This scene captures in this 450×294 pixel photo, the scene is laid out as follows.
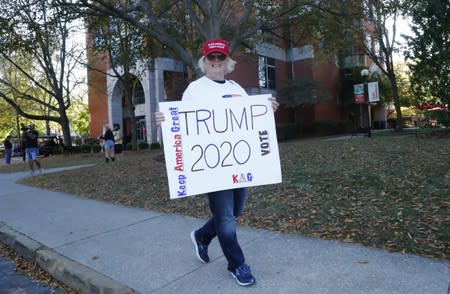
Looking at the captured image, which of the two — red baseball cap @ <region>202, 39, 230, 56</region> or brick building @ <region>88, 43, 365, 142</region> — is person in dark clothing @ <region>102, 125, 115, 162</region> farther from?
red baseball cap @ <region>202, 39, 230, 56</region>

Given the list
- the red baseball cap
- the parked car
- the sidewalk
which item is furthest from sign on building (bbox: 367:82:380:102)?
the parked car

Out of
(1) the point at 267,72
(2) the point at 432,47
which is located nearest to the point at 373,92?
A: (2) the point at 432,47

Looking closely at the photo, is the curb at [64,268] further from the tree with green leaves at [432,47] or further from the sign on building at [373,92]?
the sign on building at [373,92]

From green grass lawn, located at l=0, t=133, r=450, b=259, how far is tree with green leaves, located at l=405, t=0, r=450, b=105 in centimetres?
566

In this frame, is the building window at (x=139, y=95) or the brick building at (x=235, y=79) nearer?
the brick building at (x=235, y=79)

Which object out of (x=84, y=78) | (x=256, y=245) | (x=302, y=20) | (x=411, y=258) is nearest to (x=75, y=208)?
(x=256, y=245)

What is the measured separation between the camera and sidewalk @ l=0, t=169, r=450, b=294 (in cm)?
350

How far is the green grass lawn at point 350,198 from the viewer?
4652 millimetres

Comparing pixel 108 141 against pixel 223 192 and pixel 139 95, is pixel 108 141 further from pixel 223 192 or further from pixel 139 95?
pixel 139 95

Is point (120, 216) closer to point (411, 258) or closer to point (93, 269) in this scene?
point (93, 269)

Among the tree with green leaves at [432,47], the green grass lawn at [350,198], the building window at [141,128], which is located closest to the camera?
the green grass lawn at [350,198]

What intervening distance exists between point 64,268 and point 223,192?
85.8 inches

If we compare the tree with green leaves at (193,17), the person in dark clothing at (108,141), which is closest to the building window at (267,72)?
the tree with green leaves at (193,17)

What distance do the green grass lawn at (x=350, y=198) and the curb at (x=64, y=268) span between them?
2183 mm
